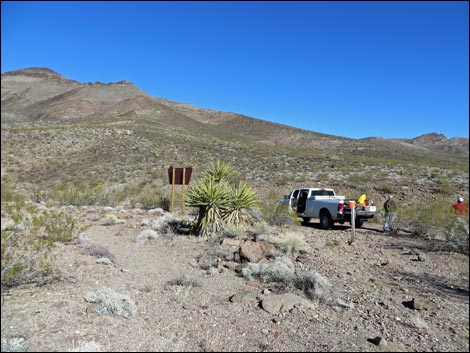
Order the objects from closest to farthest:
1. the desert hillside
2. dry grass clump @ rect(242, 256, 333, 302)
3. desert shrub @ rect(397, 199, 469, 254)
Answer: the desert hillside → dry grass clump @ rect(242, 256, 333, 302) → desert shrub @ rect(397, 199, 469, 254)

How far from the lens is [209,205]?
39.2 ft

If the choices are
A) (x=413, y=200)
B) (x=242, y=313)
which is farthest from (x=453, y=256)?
(x=413, y=200)

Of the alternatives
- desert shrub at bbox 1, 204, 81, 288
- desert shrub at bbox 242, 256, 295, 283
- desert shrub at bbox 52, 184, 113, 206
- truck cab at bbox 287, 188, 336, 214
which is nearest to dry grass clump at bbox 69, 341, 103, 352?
desert shrub at bbox 1, 204, 81, 288

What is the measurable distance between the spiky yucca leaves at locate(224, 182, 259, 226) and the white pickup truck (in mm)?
3105

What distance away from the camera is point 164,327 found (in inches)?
197

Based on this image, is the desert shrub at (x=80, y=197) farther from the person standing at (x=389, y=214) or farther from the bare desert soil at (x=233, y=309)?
the person standing at (x=389, y=214)

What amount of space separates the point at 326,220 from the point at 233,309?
9692mm

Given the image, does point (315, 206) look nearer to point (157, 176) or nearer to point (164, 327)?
point (164, 327)

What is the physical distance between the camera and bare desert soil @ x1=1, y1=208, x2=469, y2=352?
4555mm

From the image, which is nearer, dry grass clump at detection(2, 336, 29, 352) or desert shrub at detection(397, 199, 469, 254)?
dry grass clump at detection(2, 336, 29, 352)

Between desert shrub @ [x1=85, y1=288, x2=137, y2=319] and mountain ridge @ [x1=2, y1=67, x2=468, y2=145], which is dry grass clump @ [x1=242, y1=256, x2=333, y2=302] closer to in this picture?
desert shrub @ [x1=85, y1=288, x2=137, y2=319]

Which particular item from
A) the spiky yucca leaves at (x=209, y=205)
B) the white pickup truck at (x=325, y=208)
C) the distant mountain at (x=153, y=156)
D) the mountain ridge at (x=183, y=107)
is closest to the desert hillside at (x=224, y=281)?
the spiky yucca leaves at (x=209, y=205)

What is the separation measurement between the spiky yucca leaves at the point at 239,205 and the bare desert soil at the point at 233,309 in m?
2.65

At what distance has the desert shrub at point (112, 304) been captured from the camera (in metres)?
5.19
